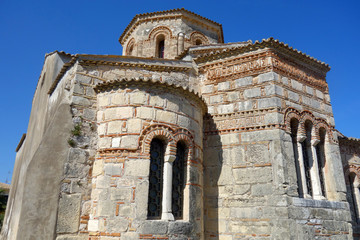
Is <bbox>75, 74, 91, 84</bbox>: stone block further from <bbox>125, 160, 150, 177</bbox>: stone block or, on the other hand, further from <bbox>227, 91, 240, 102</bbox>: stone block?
<bbox>227, 91, 240, 102</bbox>: stone block

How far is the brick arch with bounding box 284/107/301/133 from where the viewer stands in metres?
6.41

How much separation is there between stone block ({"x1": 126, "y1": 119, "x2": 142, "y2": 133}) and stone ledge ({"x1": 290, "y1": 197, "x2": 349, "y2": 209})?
335 centimetres

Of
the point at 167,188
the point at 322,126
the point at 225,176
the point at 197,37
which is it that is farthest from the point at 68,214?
the point at 197,37

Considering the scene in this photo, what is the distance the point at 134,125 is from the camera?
5.49 meters

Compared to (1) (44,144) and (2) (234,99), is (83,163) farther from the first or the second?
(2) (234,99)

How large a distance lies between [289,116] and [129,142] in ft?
11.9

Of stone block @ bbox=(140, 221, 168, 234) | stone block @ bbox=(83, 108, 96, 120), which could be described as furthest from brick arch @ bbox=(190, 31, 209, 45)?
stone block @ bbox=(140, 221, 168, 234)

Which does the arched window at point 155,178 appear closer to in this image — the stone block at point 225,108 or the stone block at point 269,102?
the stone block at point 225,108

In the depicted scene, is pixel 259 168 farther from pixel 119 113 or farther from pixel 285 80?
pixel 119 113

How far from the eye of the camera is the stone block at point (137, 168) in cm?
519

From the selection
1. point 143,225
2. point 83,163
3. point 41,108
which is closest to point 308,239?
point 143,225

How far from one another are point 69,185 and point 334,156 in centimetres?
602

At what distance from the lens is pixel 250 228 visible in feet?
19.5

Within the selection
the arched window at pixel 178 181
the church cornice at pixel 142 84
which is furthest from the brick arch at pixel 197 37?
the arched window at pixel 178 181
